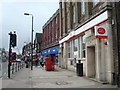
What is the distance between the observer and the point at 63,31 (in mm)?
24359

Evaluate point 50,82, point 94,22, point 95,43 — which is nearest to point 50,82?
point 50,82

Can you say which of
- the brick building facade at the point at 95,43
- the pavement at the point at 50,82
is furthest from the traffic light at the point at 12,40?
the brick building facade at the point at 95,43

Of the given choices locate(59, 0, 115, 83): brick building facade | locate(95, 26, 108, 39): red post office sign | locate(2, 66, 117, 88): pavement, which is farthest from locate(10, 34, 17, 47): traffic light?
locate(95, 26, 108, 39): red post office sign

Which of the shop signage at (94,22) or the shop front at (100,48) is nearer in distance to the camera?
the shop front at (100,48)

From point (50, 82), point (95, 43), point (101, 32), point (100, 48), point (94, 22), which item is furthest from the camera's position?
point (94, 22)

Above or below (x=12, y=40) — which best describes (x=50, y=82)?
below

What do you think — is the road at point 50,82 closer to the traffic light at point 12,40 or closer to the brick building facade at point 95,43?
the brick building facade at point 95,43

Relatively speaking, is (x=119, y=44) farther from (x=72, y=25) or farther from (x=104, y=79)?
(x=72, y=25)

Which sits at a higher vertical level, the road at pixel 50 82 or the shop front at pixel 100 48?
the shop front at pixel 100 48

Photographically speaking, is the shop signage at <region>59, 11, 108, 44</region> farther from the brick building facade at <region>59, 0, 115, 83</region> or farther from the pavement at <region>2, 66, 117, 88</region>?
the pavement at <region>2, 66, 117, 88</region>

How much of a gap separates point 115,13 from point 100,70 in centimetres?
380

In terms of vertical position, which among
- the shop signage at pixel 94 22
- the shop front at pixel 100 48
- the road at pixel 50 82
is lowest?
the road at pixel 50 82

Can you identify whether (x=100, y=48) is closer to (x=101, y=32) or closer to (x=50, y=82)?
(x=101, y=32)

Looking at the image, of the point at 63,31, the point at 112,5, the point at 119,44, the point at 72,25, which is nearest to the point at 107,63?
the point at 119,44
